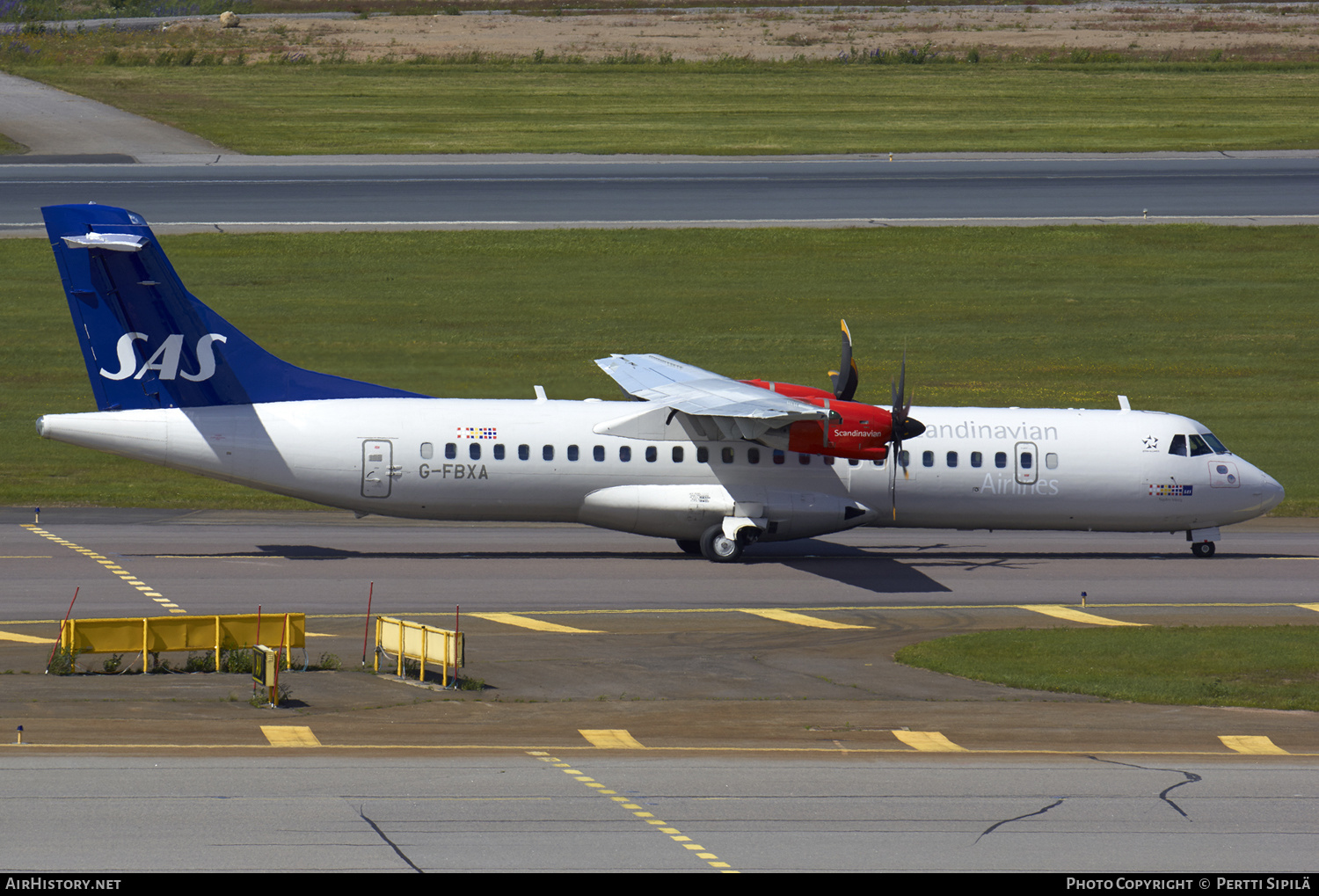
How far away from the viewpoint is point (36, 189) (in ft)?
208

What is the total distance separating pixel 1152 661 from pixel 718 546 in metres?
10.5

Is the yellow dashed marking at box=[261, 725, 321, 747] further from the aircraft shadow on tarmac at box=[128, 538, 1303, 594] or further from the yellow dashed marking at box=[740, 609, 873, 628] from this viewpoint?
the aircraft shadow on tarmac at box=[128, 538, 1303, 594]

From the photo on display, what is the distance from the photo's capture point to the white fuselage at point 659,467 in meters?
31.7

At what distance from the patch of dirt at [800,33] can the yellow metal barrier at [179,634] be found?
8186 centimetres

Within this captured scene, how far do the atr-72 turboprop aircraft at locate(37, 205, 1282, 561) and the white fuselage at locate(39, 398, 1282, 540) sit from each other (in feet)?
0.14

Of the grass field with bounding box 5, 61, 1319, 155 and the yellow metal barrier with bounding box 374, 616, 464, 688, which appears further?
the grass field with bounding box 5, 61, 1319, 155

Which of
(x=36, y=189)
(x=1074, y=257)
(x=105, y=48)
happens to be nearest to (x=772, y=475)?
(x=1074, y=257)

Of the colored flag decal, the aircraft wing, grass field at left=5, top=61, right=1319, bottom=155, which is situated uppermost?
grass field at left=5, top=61, right=1319, bottom=155

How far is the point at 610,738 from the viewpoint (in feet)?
65.6

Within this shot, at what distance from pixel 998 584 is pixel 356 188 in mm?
43412

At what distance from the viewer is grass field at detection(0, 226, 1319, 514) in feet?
162

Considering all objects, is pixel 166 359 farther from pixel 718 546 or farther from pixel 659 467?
pixel 718 546

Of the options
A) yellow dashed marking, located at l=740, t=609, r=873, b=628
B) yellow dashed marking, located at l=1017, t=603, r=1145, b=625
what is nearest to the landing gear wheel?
yellow dashed marking, located at l=740, t=609, r=873, b=628

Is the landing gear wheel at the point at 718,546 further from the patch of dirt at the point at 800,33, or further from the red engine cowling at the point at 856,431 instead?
the patch of dirt at the point at 800,33
